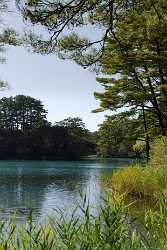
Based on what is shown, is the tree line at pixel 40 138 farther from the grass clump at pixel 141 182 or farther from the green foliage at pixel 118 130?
the grass clump at pixel 141 182

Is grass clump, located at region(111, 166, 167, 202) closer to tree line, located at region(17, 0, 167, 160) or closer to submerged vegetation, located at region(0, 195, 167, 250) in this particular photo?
tree line, located at region(17, 0, 167, 160)

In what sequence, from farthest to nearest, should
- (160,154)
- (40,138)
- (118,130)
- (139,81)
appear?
(40,138) → (118,130) → (139,81) → (160,154)

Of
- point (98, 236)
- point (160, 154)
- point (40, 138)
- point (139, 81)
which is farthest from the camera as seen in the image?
point (40, 138)

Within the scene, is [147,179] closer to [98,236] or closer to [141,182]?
[141,182]

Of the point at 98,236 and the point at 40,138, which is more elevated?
the point at 40,138

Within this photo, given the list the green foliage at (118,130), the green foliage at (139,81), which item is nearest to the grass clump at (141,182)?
the green foliage at (139,81)

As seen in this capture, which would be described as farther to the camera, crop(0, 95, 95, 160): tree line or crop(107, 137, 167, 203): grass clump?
crop(0, 95, 95, 160): tree line

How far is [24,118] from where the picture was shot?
112m

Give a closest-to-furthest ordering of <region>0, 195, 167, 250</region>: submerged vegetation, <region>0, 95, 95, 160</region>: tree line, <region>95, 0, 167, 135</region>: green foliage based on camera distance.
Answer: <region>0, 195, 167, 250</region>: submerged vegetation, <region>95, 0, 167, 135</region>: green foliage, <region>0, 95, 95, 160</region>: tree line

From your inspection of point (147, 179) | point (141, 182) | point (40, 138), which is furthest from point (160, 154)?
point (40, 138)

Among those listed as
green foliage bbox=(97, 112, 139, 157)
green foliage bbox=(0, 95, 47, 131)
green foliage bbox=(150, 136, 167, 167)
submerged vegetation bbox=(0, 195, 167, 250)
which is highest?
green foliage bbox=(0, 95, 47, 131)

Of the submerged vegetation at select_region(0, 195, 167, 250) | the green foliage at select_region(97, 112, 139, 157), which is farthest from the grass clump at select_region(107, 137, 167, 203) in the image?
the submerged vegetation at select_region(0, 195, 167, 250)

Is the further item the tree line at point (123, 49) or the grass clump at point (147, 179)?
the grass clump at point (147, 179)

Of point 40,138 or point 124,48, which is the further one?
point 40,138
